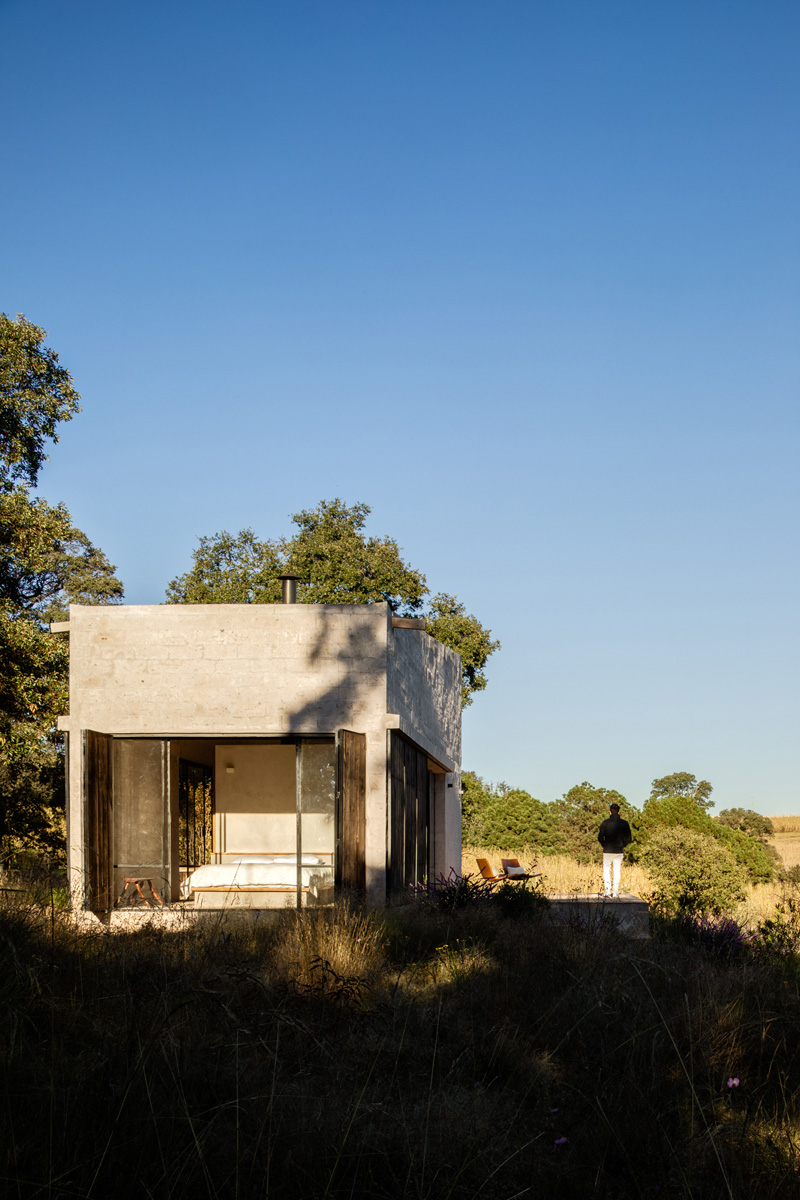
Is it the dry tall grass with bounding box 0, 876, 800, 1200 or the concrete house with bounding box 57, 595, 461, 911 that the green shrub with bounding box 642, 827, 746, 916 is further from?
the dry tall grass with bounding box 0, 876, 800, 1200

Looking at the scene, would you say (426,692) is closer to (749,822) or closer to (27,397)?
(27,397)

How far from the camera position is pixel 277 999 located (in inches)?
233

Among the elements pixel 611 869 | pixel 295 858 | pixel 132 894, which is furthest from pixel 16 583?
pixel 611 869

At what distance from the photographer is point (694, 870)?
1694 cm

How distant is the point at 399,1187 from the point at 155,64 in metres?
10.6

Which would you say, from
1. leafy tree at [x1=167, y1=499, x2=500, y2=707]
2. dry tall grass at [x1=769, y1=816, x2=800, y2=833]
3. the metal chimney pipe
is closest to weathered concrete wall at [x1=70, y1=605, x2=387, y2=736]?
the metal chimney pipe

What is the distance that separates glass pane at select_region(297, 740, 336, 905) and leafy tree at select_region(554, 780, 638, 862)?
1412cm

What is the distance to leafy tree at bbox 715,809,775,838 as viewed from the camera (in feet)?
166

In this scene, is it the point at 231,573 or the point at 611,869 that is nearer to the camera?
the point at 611,869

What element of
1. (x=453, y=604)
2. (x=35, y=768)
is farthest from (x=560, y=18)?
(x=453, y=604)

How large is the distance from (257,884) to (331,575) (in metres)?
12.7

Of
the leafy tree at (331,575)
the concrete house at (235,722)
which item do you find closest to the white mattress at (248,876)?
the concrete house at (235,722)

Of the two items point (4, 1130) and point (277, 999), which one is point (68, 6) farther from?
point (4, 1130)

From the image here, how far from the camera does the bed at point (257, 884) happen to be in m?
12.5
